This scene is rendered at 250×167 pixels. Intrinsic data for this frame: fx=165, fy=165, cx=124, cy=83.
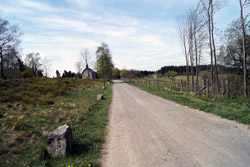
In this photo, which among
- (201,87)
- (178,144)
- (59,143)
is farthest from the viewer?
(201,87)

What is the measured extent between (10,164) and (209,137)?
5.46 m

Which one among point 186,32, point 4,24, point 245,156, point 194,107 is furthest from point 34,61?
point 245,156

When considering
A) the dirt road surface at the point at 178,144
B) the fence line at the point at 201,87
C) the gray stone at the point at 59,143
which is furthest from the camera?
the fence line at the point at 201,87

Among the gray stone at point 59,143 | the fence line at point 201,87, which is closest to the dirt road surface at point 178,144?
the gray stone at point 59,143

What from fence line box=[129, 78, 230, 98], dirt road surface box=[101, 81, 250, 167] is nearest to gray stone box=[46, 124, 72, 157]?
dirt road surface box=[101, 81, 250, 167]

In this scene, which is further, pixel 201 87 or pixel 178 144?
pixel 201 87

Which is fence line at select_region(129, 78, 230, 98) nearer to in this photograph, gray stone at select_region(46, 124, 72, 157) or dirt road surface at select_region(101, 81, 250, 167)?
dirt road surface at select_region(101, 81, 250, 167)

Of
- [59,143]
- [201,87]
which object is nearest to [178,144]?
[59,143]

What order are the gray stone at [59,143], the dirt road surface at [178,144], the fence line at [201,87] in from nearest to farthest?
the dirt road surface at [178,144], the gray stone at [59,143], the fence line at [201,87]

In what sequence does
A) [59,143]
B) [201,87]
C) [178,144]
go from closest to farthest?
[59,143]
[178,144]
[201,87]

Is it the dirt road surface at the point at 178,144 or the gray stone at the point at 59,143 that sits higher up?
the gray stone at the point at 59,143

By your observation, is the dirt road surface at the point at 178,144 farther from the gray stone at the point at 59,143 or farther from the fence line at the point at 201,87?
the fence line at the point at 201,87

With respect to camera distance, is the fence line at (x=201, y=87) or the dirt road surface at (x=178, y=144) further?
the fence line at (x=201, y=87)

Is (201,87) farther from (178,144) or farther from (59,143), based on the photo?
(59,143)
